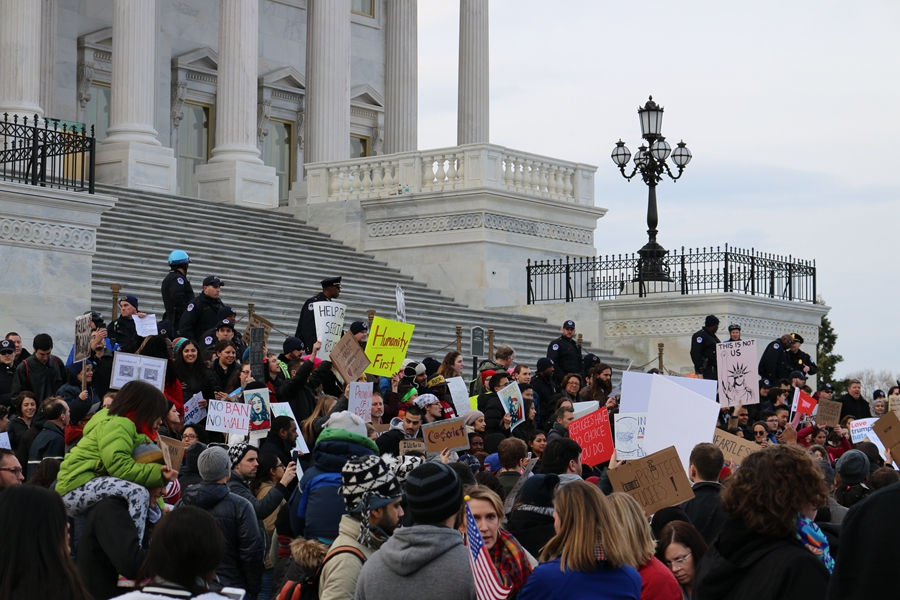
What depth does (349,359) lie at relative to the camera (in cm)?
1248

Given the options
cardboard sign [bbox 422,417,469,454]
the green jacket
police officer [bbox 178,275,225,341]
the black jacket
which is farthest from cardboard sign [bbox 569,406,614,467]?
police officer [bbox 178,275,225,341]

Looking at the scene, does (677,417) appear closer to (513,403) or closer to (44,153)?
(513,403)

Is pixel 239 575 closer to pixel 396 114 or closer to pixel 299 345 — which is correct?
pixel 299 345

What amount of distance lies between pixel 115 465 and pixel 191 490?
974mm

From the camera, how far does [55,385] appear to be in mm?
13648

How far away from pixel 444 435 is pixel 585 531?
17.2ft

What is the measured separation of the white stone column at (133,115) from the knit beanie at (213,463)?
2227 centimetres

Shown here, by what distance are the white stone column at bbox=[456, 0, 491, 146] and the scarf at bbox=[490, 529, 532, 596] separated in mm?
30816

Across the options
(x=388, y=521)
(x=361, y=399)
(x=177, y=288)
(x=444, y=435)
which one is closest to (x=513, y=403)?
(x=361, y=399)

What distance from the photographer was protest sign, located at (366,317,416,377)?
13.7 meters

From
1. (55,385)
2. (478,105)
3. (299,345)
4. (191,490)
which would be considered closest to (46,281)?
(55,385)

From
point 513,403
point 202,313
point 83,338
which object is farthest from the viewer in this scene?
point 202,313

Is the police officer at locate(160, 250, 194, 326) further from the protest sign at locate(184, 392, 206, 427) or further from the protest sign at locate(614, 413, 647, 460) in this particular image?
the protest sign at locate(614, 413, 647, 460)

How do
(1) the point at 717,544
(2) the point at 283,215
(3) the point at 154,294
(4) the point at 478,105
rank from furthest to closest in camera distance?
(4) the point at 478,105
(2) the point at 283,215
(3) the point at 154,294
(1) the point at 717,544
